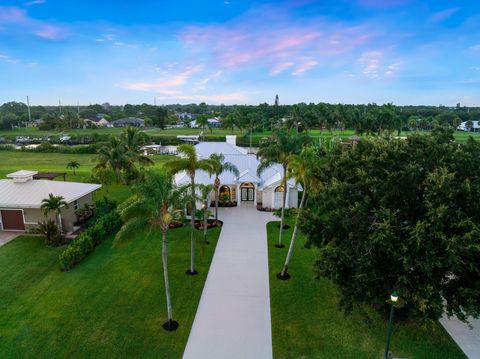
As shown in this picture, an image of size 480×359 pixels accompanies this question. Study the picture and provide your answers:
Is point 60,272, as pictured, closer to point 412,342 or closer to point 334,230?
point 334,230

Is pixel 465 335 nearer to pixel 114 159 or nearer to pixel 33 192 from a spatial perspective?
pixel 33 192

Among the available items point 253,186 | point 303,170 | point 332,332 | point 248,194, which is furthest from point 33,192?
point 332,332

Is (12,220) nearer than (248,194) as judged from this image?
Yes

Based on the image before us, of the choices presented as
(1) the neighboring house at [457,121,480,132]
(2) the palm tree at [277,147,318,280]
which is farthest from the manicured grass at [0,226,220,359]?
(1) the neighboring house at [457,121,480,132]

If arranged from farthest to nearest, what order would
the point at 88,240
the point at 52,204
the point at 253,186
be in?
1. the point at 253,186
2. the point at 52,204
3. the point at 88,240

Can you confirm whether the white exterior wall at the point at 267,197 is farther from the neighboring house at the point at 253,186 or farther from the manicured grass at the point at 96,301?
the manicured grass at the point at 96,301

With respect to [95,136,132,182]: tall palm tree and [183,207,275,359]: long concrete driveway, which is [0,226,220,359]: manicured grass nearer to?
[183,207,275,359]: long concrete driveway
